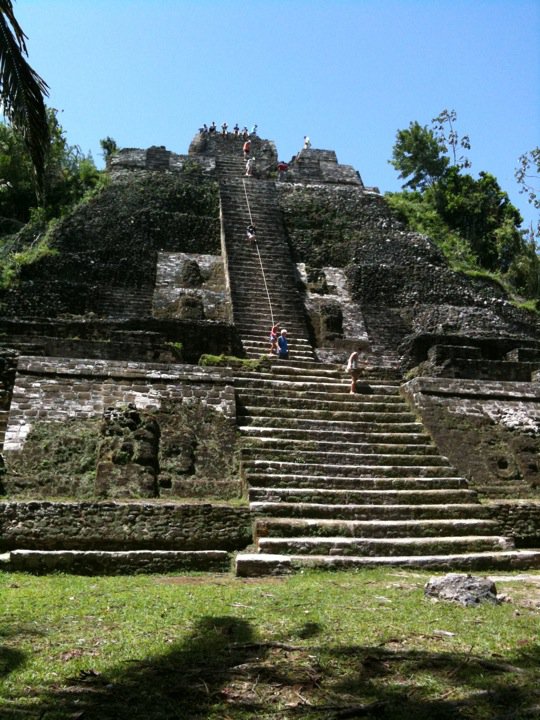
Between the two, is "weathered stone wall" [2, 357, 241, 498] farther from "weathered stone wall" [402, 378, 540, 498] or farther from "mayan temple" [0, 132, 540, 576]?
"weathered stone wall" [402, 378, 540, 498]

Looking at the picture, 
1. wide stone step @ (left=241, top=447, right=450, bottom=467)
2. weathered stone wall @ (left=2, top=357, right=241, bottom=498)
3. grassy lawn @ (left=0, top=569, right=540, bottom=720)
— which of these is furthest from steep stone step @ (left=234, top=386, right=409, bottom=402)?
grassy lawn @ (left=0, top=569, right=540, bottom=720)

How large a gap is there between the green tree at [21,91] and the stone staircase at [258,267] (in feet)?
26.2

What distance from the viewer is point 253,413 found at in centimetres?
1037

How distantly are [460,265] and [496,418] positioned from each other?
11.3 m

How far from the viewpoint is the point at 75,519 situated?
734 cm

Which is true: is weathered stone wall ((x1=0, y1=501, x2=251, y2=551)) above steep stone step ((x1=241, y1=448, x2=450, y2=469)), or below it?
below

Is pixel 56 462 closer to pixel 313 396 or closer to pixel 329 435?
pixel 329 435

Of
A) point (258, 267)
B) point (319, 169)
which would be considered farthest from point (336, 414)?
point (319, 169)

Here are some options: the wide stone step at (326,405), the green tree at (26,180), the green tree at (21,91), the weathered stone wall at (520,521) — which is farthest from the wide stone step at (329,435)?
the green tree at (26,180)

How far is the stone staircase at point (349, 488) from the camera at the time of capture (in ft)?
24.6

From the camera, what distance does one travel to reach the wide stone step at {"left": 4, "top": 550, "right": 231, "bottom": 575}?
269 inches

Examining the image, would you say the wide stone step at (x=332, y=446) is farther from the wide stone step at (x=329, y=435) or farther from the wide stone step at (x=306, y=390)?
the wide stone step at (x=306, y=390)

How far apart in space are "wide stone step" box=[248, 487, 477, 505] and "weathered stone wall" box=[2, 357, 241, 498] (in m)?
0.59

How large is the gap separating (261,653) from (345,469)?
16.9ft
